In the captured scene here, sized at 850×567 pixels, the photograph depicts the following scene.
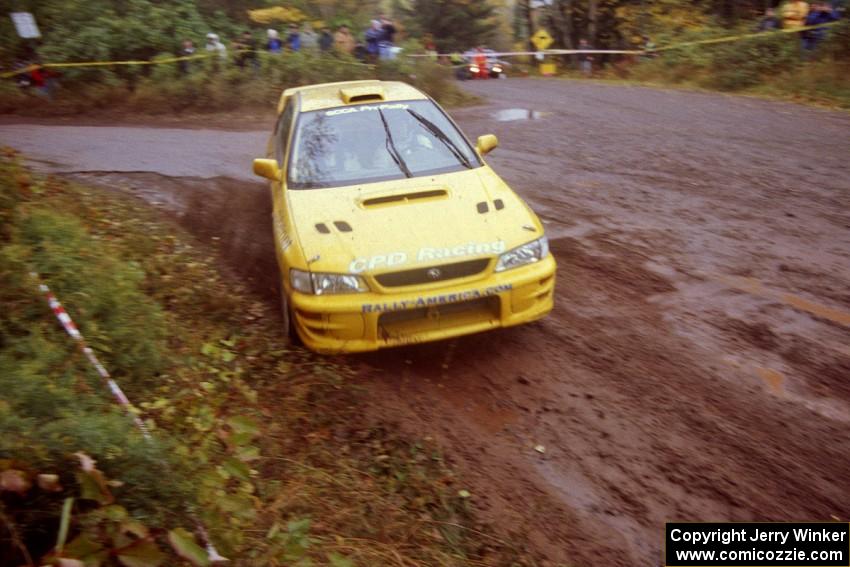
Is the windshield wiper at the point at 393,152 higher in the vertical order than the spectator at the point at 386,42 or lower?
lower

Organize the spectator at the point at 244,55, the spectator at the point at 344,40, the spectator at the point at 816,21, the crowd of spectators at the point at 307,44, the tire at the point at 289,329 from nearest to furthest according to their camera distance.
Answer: the tire at the point at 289,329, the spectator at the point at 816,21, the spectator at the point at 244,55, the crowd of spectators at the point at 307,44, the spectator at the point at 344,40

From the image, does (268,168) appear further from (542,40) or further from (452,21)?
(452,21)

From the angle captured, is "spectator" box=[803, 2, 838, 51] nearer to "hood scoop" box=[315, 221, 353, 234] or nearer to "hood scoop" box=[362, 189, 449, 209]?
"hood scoop" box=[362, 189, 449, 209]

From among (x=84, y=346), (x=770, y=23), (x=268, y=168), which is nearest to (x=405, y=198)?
(x=268, y=168)

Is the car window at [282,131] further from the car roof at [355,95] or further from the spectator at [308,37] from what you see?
the spectator at [308,37]

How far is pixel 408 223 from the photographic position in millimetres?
4719

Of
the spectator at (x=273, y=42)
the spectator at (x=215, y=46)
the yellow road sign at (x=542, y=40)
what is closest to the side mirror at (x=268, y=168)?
the spectator at (x=215, y=46)

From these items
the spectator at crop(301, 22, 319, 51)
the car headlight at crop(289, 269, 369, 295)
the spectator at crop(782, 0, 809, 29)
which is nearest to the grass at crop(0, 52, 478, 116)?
the spectator at crop(301, 22, 319, 51)

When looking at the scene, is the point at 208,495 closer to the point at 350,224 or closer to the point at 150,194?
the point at 350,224

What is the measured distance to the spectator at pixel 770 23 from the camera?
17094mm

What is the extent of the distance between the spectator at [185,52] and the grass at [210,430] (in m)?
11.9

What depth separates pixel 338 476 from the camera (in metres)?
3.76

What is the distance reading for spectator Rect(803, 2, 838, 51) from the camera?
15383mm

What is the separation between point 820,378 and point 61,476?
4.43 meters
